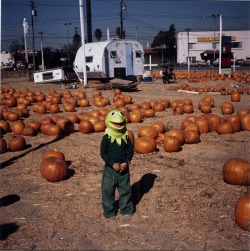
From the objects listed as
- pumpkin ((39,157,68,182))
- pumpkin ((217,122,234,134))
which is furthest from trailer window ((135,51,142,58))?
pumpkin ((39,157,68,182))

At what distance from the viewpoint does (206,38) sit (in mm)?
105625

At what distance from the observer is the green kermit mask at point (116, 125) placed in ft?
15.5

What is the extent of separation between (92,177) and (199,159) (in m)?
2.57

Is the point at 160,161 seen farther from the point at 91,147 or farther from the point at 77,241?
the point at 77,241

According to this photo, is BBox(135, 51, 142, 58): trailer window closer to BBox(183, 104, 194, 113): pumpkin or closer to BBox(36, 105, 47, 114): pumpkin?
BBox(36, 105, 47, 114): pumpkin

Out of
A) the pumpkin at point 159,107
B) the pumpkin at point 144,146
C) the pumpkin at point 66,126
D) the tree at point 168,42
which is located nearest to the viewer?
the pumpkin at point 144,146

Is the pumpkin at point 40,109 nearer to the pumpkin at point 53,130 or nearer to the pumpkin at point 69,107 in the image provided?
the pumpkin at point 69,107

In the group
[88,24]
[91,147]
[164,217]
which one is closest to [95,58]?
[88,24]

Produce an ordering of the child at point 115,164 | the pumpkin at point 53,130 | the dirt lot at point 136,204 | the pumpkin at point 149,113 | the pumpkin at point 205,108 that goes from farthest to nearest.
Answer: the pumpkin at point 205,108 → the pumpkin at point 149,113 → the pumpkin at point 53,130 → the child at point 115,164 → the dirt lot at point 136,204

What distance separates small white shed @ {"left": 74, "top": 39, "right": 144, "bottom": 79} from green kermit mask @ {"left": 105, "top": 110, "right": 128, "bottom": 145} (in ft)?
76.0

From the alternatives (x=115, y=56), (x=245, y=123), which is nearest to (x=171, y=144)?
(x=245, y=123)

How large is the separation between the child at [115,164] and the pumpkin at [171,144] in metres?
3.31

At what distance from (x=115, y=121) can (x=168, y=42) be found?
454 feet

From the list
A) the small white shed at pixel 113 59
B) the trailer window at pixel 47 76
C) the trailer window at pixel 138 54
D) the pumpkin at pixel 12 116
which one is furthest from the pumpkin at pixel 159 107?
the trailer window at pixel 47 76
